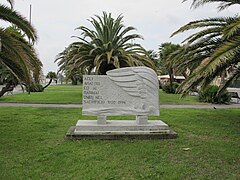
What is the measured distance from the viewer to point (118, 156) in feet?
18.4

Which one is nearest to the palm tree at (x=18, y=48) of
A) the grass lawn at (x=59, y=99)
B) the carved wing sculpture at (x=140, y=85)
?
the carved wing sculpture at (x=140, y=85)

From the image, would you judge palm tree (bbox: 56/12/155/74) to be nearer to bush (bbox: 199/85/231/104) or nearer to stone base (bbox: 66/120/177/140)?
bush (bbox: 199/85/231/104)

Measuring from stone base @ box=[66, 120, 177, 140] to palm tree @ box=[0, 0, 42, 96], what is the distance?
6.40ft

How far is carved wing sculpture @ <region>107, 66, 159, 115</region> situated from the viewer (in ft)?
24.9

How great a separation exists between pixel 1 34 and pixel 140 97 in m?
3.86

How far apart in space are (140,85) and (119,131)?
4.53 ft

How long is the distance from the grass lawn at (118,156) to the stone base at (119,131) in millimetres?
268

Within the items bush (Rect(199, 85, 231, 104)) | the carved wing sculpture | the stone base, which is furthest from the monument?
bush (Rect(199, 85, 231, 104))

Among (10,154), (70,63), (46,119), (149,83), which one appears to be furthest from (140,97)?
(70,63)

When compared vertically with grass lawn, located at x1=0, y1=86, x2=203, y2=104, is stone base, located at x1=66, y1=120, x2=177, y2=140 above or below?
below

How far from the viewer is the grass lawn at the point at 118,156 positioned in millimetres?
4625

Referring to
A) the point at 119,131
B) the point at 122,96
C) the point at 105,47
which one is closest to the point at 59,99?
the point at 105,47

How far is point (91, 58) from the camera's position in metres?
20.2

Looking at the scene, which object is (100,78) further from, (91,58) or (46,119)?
(91,58)
